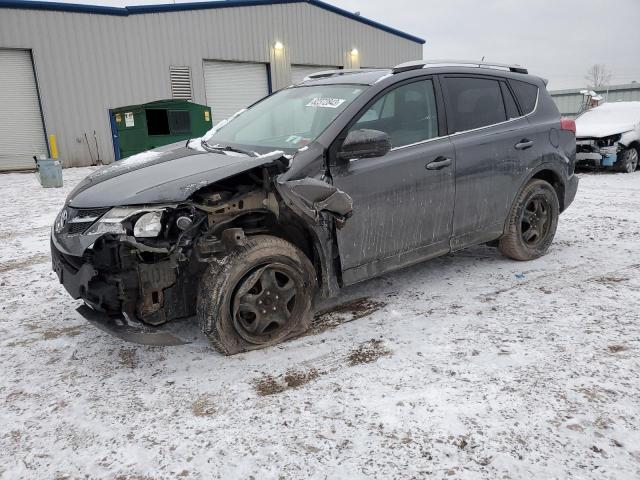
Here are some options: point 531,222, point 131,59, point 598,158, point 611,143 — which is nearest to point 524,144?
point 531,222

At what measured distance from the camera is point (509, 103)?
421 centimetres

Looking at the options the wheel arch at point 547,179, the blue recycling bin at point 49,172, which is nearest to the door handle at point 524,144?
the wheel arch at point 547,179

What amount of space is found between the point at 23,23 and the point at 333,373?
626 inches

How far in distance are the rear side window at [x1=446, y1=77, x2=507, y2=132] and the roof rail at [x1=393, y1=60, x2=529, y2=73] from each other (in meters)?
0.15

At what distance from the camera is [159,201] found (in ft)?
8.50

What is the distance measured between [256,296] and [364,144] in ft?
3.84

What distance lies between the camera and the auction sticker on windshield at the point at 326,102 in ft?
11.1

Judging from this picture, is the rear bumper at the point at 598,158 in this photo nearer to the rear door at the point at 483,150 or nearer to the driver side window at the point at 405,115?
the rear door at the point at 483,150

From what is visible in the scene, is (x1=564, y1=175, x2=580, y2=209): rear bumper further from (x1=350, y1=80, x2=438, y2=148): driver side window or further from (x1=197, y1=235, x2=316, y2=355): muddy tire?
(x1=197, y1=235, x2=316, y2=355): muddy tire

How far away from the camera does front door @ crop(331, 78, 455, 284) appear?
3.18 m

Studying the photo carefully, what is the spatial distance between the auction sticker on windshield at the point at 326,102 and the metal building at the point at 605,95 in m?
22.6

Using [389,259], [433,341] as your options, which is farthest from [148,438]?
[389,259]

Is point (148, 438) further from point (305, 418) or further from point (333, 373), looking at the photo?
point (333, 373)

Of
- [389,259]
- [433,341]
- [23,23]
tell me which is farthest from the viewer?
[23,23]
